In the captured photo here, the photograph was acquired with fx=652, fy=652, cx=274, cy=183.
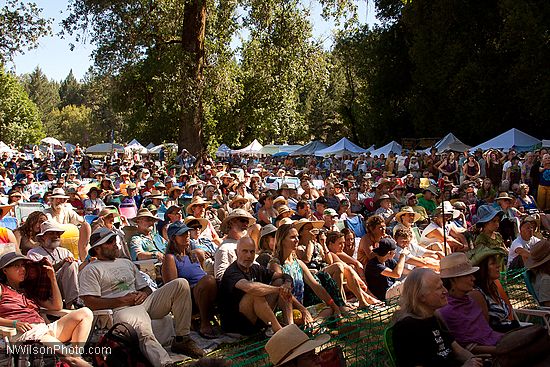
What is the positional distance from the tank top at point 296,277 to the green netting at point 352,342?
63cm

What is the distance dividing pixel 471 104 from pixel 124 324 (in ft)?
104

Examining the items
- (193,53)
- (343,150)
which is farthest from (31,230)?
(343,150)

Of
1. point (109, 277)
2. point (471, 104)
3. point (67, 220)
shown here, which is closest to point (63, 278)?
point (109, 277)

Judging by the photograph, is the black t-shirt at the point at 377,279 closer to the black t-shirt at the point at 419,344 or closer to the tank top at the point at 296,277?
the tank top at the point at 296,277

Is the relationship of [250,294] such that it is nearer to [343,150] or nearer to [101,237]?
[101,237]

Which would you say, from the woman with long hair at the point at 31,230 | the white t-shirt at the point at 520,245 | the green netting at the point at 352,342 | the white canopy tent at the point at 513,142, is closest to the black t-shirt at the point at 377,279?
the green netting at the point at 352,342

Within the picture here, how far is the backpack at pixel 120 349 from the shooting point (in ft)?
15.7

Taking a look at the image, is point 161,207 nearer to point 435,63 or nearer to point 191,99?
point 191,99

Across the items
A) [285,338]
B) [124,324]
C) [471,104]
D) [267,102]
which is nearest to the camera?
[285,338]

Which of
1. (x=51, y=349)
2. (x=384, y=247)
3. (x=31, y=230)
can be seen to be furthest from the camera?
(x=384, y=247)

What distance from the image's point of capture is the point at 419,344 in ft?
13.9

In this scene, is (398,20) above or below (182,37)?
above

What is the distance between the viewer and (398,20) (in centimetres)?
4156

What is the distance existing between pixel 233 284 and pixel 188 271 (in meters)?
0.84
